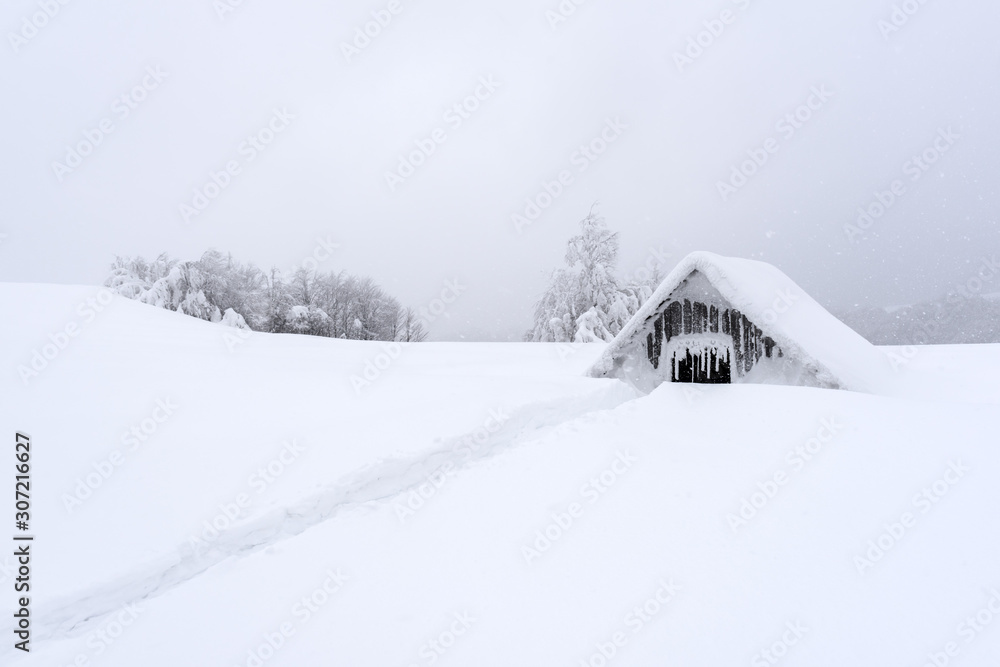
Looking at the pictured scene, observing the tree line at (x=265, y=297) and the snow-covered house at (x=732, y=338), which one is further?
the tree line at (x=265, y=297)

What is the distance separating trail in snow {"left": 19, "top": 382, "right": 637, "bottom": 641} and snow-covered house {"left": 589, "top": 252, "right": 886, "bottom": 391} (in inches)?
148

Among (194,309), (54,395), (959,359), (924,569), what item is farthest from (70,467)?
(194,309)

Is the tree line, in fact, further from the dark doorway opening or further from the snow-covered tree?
the dark doorway opening

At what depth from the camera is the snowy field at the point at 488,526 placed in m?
3.00

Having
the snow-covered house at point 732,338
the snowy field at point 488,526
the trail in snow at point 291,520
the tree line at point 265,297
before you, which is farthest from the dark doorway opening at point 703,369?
the tree line at point 265,297

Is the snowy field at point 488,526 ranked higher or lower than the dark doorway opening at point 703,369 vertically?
lower

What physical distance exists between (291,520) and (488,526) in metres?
2.04

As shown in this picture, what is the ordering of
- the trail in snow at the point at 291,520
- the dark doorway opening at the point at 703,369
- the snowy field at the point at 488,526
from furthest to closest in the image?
the dark doorway opening at the point at 703,369
the trail in snow at the point at 291,520
the snowy field at the point at 488,526

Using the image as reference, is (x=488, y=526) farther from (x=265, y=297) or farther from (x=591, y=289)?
(x=265, y=297)

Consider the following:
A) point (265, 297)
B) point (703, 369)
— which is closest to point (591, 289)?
point (703, 369)

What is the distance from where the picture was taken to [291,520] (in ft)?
15.1

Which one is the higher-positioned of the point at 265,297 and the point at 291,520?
the point at 291,520

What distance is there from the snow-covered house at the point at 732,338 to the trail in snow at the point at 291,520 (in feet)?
12.3

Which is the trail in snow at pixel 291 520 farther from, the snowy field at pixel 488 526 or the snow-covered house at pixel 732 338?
the snow-covered house at pixel 732 338
